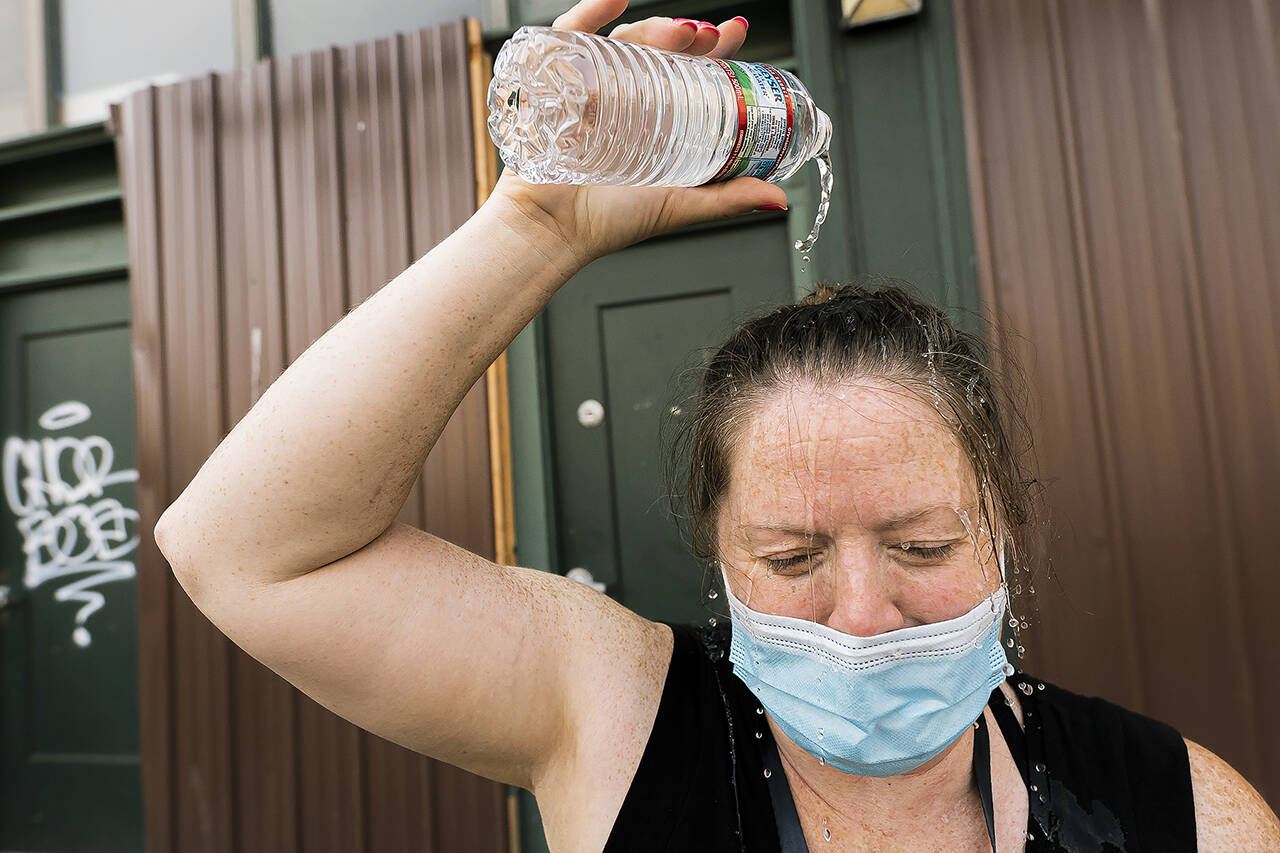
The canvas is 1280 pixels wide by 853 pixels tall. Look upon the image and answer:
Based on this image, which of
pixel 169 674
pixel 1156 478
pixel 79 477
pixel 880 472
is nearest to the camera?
pixel 880 472

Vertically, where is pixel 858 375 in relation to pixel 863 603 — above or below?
above

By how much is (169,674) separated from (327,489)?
273 cm

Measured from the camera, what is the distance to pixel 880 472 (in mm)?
1047

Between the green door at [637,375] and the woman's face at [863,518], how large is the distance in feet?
5.53

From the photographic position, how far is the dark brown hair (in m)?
1.15

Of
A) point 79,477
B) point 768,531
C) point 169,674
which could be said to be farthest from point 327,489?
point 79,477

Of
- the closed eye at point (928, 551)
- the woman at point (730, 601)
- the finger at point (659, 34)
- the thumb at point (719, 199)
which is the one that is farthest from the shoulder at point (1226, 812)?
the finger at point (659, 34)

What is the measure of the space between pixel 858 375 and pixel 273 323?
2.58 meters

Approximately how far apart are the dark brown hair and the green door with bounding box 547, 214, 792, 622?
1.49 m

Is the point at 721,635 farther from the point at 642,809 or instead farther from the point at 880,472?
the point at 880,472

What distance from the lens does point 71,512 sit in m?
3.46

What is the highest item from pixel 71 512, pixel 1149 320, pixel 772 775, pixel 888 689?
pixel 1149 320

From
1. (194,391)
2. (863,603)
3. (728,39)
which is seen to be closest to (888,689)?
(863,603)

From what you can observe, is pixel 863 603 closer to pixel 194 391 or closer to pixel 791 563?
pixel 791 563
